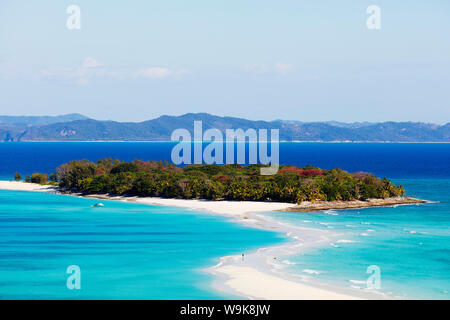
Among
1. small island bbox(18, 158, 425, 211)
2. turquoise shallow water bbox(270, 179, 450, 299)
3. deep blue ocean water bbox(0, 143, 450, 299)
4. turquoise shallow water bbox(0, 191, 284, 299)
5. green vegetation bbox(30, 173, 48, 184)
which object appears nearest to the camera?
turquoise shallow water bbox(0, 191, 284, 299)

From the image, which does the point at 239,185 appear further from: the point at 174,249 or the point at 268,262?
the point at 268,262

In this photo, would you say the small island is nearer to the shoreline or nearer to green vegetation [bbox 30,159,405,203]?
green vegetation [bbox 30,159,405,203]

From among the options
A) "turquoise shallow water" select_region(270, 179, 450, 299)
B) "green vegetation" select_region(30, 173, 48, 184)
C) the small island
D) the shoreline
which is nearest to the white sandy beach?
the shoreline

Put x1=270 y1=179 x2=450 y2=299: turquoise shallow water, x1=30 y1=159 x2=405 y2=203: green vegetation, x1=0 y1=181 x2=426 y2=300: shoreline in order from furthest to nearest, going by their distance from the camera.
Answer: x1=30 y1=159 x2=405 y2=203: green vegetation, x1=270 y1=179 x2=450 y2=299: turquoise shallow water, x1=0 y1=181 x2=426 y2=300: shoreline

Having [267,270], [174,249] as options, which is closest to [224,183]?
[174,249]

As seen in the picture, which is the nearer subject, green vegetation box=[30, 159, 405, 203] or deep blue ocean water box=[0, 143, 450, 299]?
deep blue ocean water box=[0, 143, 450, 299]

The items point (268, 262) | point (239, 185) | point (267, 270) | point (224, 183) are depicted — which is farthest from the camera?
point (224, 183)

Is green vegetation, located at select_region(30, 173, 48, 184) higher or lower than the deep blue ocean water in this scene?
higher
